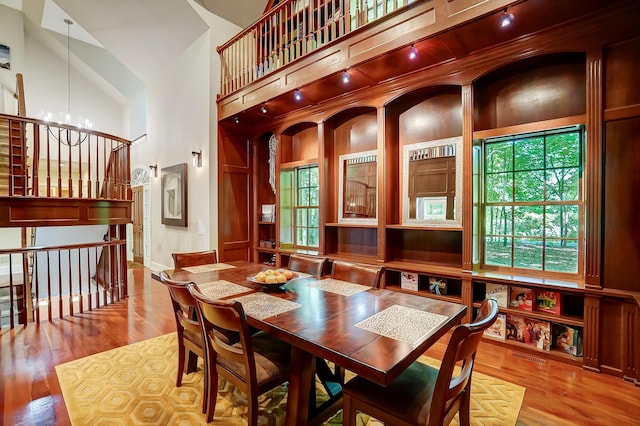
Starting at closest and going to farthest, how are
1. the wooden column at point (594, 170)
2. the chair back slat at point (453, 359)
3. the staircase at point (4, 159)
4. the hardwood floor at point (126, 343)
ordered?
1. the chair back slat at point (453, 359)
2. the hardwood floor at point (126, 343)
3. the wooden column at point (594, 170)
4. the staircase at point (4, 159)

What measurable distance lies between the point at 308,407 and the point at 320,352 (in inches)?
23.3

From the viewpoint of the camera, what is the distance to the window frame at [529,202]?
8.48 feet

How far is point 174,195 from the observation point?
5.81 metres

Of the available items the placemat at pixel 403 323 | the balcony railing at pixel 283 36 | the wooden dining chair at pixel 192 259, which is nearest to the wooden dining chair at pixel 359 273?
the placemat at pixel 403 323

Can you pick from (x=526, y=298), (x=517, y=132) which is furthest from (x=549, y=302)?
(x=517, y=132)

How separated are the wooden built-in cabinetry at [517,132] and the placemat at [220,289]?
6.11ft

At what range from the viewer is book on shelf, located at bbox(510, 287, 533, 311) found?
2691 mm

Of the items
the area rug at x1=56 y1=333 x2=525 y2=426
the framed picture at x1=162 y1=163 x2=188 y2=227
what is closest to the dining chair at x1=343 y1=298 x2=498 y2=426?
the area rug at x1=56 y1=333 x2=525 y2=426

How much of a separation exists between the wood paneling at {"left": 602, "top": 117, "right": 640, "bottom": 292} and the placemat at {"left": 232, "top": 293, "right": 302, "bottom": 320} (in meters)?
2.47

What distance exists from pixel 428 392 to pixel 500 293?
1859 mm

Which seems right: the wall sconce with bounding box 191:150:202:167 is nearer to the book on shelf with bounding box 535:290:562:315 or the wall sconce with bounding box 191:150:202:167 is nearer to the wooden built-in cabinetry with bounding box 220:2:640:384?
the wooden built-in cabinetry with bounding box 220:2:640:384

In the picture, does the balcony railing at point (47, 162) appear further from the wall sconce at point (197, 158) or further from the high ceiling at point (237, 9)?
the high ceiling at point (237, 9)

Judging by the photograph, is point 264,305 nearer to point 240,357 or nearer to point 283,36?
point 240,357

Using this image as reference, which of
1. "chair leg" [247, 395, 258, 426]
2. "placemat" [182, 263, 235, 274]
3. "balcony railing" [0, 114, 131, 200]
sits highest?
"balcony railing" [0, 114, 131, 200]
